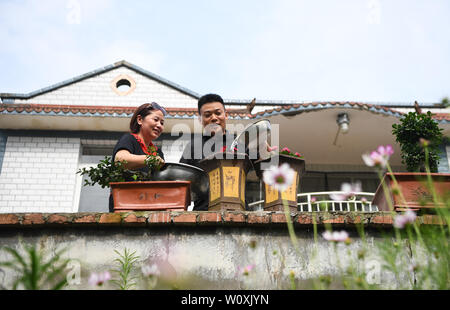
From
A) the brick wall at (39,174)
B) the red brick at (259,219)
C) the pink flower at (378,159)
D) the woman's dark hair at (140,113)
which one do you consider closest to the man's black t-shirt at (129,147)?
the woman's dark hair at (140,113)

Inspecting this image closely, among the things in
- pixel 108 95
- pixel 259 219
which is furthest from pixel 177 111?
Result: pixel 259 219

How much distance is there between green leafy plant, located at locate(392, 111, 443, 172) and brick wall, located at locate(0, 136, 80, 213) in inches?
227

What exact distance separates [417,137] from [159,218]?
8.31 feet

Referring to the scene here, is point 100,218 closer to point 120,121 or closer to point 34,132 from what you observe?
point 120,121

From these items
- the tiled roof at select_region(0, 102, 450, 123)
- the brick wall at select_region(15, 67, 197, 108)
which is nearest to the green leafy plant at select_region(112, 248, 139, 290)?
the tiled roof at select_region(0, 102, 450, 123)

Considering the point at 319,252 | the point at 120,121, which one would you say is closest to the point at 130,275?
the point at 319,252

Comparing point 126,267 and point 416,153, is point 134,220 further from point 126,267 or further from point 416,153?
point 416,153

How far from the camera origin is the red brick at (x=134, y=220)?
120 inches

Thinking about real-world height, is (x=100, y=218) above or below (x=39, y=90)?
below

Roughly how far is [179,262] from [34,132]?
6586mm

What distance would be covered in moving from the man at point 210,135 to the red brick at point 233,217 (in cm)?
97

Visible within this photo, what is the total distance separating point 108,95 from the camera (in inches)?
378
